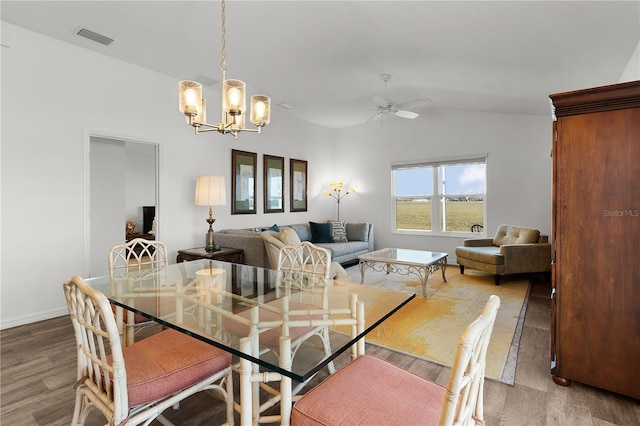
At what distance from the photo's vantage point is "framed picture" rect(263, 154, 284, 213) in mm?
5676

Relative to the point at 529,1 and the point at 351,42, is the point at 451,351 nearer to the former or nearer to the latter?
the point at 529,1

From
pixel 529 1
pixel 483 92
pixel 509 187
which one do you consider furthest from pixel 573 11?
pixel 509 187

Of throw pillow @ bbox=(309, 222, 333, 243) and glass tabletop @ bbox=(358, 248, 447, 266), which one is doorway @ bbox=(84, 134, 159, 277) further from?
glass tabletop @ bbox=(358, 248, 447, 266)

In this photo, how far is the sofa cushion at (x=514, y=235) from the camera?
4.70m

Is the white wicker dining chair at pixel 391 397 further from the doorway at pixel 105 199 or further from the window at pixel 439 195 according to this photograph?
the window at pixel 439 195

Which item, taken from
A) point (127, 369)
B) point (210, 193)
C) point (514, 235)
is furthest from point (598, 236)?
point (210, 193)

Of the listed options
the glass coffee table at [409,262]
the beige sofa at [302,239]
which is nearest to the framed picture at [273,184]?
the beige sofa at [302,239]

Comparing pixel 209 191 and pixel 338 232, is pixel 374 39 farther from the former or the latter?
pixel 338 232

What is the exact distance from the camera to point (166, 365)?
1.39 m

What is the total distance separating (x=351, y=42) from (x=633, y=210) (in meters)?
2.68

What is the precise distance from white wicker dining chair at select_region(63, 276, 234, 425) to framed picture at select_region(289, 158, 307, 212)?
188 inches

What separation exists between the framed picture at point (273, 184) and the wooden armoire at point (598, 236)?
4371 millimetres

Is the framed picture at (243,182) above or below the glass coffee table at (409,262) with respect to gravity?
above

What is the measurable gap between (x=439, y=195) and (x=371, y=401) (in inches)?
219
